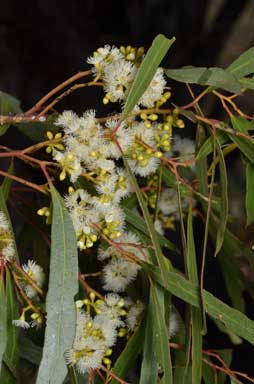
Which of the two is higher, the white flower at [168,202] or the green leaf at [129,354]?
the white flower at [168,202]

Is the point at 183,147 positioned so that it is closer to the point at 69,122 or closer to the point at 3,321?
the point at 69,122

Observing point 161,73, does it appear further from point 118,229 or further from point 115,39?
point 115,39

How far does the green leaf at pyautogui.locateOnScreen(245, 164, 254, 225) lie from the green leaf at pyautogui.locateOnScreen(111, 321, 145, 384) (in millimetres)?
226

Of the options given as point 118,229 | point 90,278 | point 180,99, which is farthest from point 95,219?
point 180,99

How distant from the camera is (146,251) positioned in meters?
1.14

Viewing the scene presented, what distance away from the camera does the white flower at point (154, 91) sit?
1.00 m

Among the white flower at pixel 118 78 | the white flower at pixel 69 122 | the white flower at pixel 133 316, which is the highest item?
the white flower at pixel 118 78

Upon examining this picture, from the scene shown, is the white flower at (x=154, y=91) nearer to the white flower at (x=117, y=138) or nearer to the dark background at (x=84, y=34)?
the white flower at (x=117, y=138)

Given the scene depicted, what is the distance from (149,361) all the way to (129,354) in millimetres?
48

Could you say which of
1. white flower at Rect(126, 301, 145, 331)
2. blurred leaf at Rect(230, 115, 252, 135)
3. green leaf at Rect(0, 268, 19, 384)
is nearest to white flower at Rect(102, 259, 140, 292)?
white flower at Rect(126, 301, 145, 331)

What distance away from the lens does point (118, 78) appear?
39.2 inches

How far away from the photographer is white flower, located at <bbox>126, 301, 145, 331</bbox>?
3.71 feet

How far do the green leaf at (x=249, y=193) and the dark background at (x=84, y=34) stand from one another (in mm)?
1295

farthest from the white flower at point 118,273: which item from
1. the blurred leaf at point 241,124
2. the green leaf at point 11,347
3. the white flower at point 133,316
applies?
the blurred leaf at point 241,124
